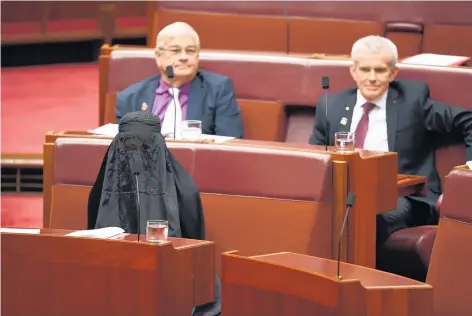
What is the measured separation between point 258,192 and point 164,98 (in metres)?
0.51

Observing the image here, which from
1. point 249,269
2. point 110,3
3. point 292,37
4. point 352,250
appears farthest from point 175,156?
point 110,3

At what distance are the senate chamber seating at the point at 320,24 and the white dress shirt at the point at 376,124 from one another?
1.94 feet

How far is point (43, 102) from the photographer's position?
3725 millimetres

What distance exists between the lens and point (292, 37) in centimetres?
314

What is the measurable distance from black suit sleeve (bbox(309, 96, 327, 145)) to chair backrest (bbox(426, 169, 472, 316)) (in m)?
0.50

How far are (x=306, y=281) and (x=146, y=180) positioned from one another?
1.64 ft

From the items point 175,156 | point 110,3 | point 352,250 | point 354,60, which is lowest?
point 352,250

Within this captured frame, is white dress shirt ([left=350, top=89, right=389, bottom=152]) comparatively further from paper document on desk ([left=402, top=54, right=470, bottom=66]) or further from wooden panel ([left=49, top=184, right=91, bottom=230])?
wooden panel ([left=49, top=184, right=91, bottom=230])

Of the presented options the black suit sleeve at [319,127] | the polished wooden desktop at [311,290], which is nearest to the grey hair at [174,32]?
the black suit sleeve at [319,127]

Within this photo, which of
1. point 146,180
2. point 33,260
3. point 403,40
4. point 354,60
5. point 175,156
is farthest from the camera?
point 403,40

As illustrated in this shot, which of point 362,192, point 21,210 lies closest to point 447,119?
point 362,192

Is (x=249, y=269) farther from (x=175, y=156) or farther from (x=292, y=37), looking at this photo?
(x=292, y=37)

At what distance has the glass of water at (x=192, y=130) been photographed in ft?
7.64

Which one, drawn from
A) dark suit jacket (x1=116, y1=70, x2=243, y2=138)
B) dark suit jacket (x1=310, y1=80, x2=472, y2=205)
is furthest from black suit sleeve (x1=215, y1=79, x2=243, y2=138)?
dark suit jacket (x1=310, y1=80, x2=472, y2=205)
